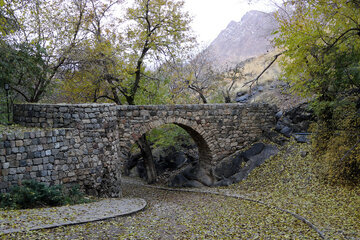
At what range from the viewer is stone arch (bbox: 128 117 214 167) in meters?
11.2

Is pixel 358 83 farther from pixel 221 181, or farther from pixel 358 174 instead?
pixel 221 181

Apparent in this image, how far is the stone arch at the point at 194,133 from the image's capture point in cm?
1121

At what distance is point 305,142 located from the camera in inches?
467

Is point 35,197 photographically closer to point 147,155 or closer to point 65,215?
point 65,215

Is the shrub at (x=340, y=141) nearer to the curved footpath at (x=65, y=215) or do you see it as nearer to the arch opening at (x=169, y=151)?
the curved footpath at (x=65, y=215)

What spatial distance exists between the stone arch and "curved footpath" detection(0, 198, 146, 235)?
3.54 meters

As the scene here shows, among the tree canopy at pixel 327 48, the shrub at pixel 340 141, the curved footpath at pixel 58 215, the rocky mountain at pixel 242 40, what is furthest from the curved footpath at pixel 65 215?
the rocky mountain at pixel 242 40

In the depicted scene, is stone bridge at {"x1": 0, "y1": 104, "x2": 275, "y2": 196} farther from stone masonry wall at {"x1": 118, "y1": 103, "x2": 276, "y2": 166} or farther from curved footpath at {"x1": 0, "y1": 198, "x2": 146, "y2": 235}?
curved footpath at {"x1": 0, "y1": 198, "x2": 146, "y2": 235}

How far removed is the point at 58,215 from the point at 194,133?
24.1ft

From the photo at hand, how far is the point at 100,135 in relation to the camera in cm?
969

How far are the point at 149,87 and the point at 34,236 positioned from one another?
10324mm

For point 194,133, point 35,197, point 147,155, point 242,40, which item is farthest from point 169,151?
point 242,40

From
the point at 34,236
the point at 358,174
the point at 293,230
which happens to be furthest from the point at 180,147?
the point at 34,236

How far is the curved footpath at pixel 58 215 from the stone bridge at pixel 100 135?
1.47 m
